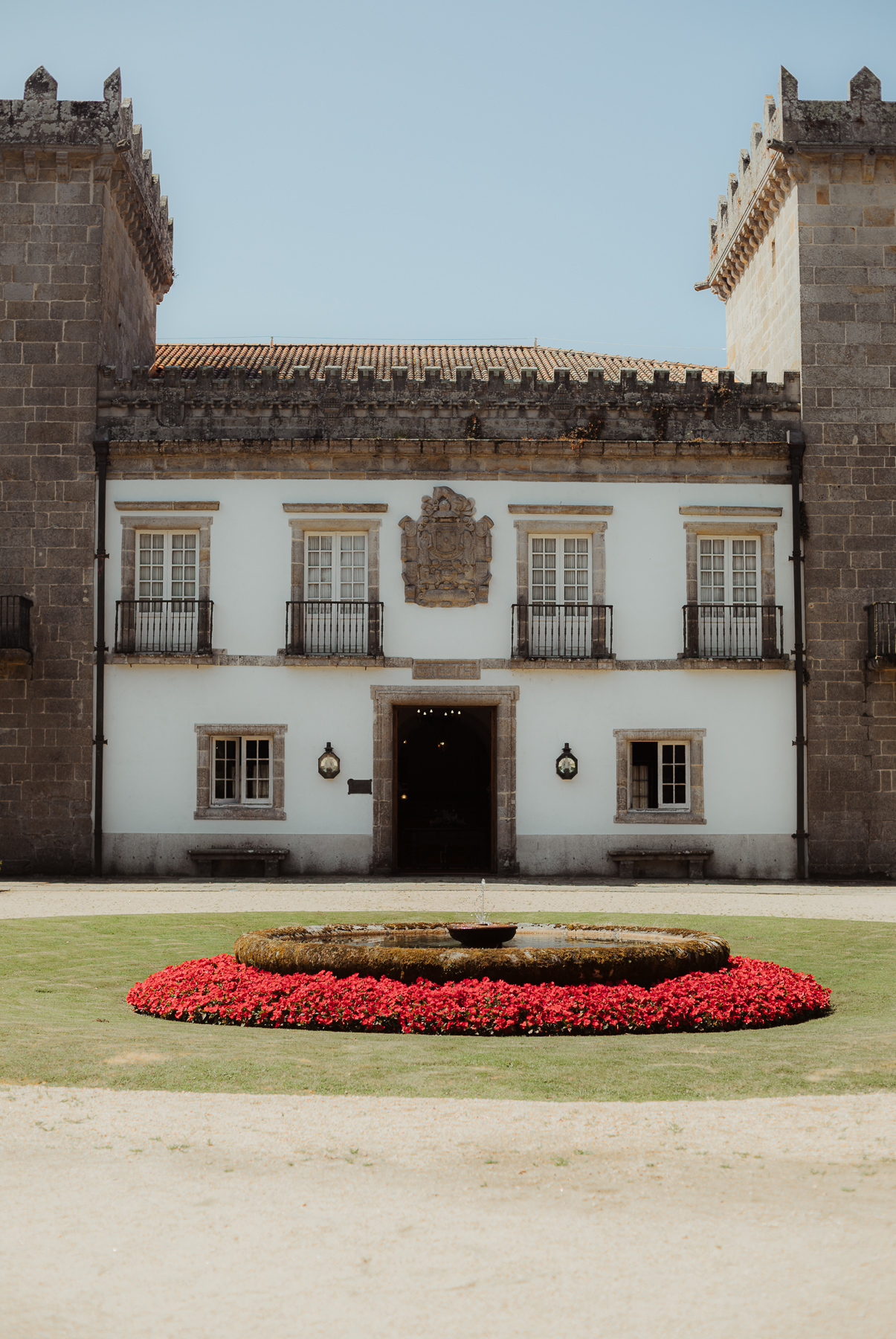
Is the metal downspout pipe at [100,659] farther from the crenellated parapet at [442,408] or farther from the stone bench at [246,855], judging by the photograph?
the stone bench at [246,855]

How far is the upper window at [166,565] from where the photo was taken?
21094 millimetres

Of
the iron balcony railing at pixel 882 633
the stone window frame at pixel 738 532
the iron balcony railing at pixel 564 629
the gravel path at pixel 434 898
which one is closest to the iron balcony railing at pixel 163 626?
the gravel path at pixel 434 898

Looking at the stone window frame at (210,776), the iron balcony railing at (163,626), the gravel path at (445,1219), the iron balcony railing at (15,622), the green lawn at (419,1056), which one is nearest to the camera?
the gravel path at (445,1219)

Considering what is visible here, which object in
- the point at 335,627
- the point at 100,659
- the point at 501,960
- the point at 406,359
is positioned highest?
the point at 406,359

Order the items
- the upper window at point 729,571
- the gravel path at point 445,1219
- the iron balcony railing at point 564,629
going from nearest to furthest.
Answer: the gravel path at point 445,1219 → the iron balcony railing at point 564,629 → the upper window at point 729,571

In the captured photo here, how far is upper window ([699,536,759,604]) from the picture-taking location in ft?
69.9

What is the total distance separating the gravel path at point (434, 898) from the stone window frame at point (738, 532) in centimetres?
459

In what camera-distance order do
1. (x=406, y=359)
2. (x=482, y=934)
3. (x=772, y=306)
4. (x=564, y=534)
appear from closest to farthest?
(x=482, y=934)
(x=564, y=534)
(x=772, y=306)
(x=406, y=359)

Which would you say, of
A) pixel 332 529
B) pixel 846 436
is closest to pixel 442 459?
pixel 332 529

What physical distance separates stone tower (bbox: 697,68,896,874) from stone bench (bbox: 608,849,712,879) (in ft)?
6.10

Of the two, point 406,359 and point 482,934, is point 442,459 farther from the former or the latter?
point 482,934

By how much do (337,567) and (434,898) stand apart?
6.52 metres

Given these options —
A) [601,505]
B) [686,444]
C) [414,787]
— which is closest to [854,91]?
[686,444]

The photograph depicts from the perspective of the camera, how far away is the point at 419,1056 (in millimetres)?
7500
